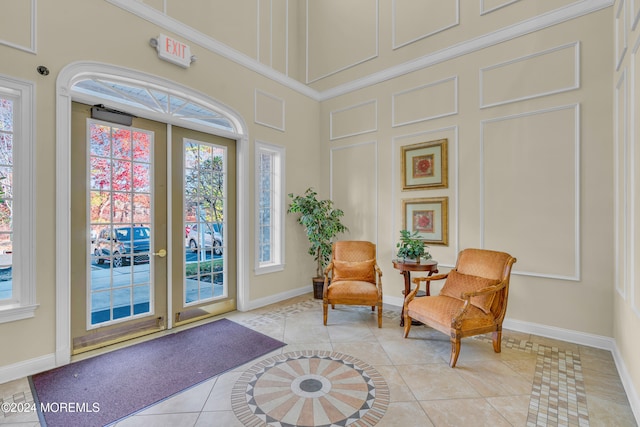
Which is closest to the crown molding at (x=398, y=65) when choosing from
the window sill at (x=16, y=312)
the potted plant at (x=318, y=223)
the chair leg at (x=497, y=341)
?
the potted plant at (x=318, y=223)

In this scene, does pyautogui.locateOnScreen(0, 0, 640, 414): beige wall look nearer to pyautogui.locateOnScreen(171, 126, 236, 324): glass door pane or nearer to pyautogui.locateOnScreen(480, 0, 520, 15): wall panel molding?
pyautogui.locateOnScreen(480, 0, 520, 15): wall panel molding

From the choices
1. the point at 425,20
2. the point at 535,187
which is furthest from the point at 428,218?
the point at 425,20

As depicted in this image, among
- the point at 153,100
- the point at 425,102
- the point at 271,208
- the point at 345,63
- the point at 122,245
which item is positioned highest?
the point at 345,63

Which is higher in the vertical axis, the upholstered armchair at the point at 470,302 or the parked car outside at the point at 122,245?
the parked car outside at the point at 122,245

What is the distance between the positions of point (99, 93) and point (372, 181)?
3557 mm

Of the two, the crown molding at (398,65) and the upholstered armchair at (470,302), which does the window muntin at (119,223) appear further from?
the upholstered armchair at (470,302)

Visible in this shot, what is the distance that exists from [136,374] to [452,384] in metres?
2.61

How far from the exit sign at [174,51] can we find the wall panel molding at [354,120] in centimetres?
246

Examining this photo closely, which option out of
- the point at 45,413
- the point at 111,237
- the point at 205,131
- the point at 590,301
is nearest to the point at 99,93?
the point at 205,131

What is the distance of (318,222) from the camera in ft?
15.6

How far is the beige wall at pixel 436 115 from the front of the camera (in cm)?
266

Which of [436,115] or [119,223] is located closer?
[119,223]

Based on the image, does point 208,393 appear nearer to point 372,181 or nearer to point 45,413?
point 45,413

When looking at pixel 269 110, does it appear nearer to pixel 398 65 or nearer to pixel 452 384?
pixel 398 65
